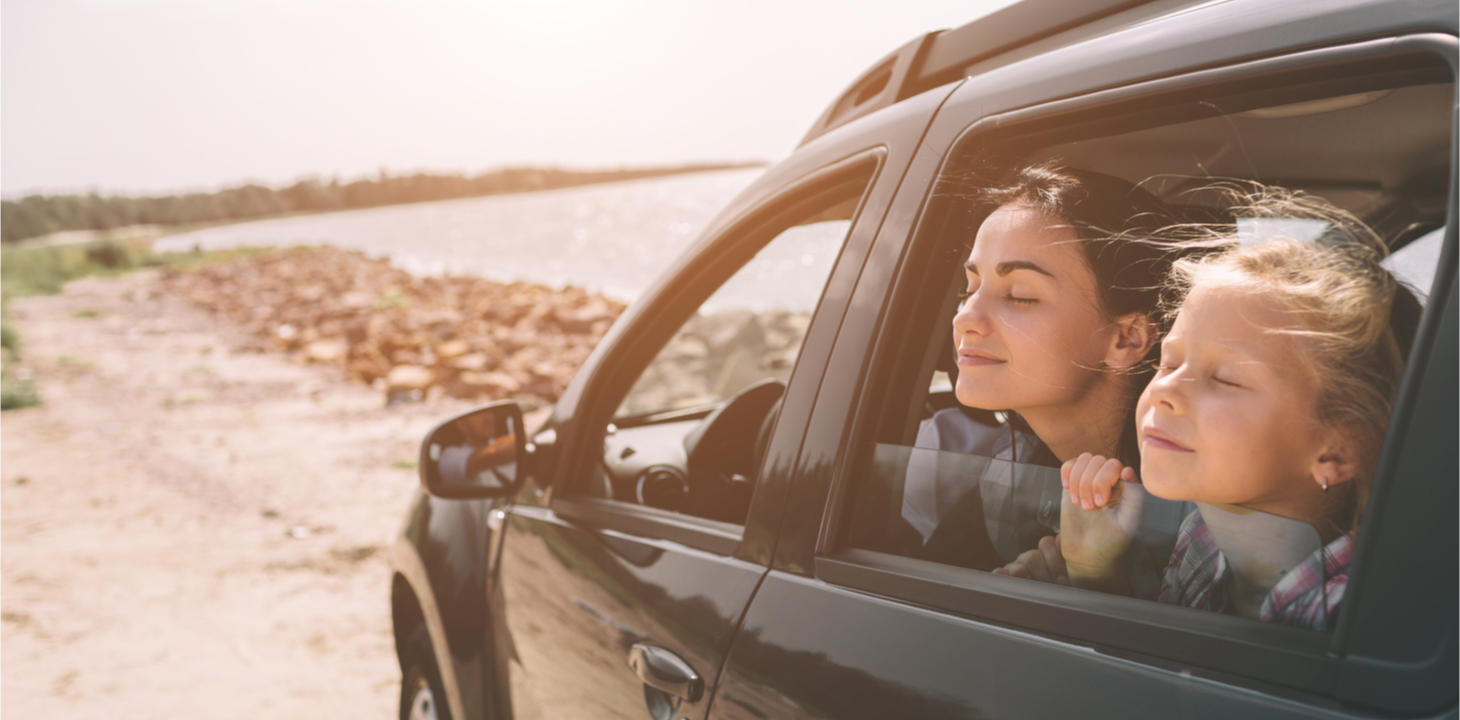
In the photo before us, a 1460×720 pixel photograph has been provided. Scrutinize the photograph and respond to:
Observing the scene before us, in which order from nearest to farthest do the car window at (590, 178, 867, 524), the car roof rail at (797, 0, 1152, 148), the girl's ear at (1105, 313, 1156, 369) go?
the girl's ear at (1105, 313, 1156, 369), the car roof rail at (797, 0, 1152, 148), the car window at (590, 178, 867, 524)

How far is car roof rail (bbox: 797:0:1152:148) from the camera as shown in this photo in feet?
4.14

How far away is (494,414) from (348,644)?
2547mm

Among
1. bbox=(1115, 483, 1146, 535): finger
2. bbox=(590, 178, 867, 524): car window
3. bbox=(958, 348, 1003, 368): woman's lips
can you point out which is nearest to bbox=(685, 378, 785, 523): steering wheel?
bbox=(590, 178, 867, 524): car window

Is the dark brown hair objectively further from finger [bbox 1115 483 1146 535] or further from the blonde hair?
the blonde hair

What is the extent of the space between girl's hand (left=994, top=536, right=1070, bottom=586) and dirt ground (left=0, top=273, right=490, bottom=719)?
120 inches

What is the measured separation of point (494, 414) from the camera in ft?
6.53

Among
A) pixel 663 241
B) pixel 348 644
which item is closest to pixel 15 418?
pixel 348 644

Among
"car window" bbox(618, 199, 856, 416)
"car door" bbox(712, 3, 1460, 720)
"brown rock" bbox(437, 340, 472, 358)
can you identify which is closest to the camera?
"car door" bbox(712, 3, 1460, 720)

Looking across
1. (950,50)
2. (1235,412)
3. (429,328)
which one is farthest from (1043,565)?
(429,328)

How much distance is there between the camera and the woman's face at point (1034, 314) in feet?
3.61

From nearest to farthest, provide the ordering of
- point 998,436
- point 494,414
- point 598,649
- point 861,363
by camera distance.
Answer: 1. point 861,363
2. point 998,436
3. point 598,649
4. point 494,414

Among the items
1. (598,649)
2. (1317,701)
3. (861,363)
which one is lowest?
(598,649)

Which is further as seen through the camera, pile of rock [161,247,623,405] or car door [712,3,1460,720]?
pile of rock [161,247,623,405]

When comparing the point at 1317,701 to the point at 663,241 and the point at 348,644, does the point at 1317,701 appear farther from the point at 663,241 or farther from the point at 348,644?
the point at 663,241
